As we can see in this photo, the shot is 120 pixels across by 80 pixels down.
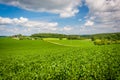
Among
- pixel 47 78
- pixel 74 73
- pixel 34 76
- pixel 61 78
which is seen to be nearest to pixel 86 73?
pixel 74 73

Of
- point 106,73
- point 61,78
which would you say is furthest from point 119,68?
point 61,78

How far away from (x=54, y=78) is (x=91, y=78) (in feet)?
9.57

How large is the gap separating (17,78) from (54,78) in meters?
3.20

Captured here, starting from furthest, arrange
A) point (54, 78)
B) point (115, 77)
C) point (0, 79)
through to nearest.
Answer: point (0, 79)
point (54, 78)
point (115, 77)

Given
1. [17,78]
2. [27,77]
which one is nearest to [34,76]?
[27,77]

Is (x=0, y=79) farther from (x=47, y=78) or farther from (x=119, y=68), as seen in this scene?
(x=119, y=68)

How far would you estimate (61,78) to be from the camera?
37.5 ft

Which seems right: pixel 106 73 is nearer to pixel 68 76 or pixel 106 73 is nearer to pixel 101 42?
pixel 68 76

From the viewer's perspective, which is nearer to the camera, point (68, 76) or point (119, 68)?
point (68, 76)

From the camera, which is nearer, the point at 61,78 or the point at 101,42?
the point at 61,78

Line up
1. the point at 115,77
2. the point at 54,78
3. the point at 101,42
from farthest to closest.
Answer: the point at 101,42 → the point at 54,78 → the point at 115,77

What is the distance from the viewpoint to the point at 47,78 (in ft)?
37.8

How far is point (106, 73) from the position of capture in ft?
39.3

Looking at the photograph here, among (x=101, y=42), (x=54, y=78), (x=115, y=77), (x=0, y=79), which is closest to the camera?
(x=115, y=77)
